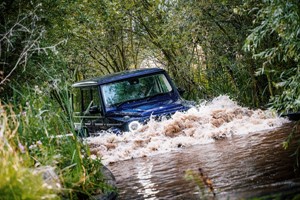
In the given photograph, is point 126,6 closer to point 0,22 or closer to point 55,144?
point 0,22

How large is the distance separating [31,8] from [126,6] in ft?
23.3

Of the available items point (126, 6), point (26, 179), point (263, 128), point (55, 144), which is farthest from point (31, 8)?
point (126, 6)

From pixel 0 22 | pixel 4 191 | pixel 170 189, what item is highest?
pixel 0 22

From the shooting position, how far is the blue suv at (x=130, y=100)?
31.6ft

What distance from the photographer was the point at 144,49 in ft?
65.3

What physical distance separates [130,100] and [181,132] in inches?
62.7

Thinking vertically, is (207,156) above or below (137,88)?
below

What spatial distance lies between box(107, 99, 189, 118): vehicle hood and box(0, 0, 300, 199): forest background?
1.25 m

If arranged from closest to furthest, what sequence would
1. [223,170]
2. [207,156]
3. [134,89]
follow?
1. [223,170]
2. [207,156]
3. [134,89]

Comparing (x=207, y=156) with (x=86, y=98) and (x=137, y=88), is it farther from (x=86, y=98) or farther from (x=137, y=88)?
(x=86, y=98)

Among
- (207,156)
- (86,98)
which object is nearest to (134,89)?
(86,98)

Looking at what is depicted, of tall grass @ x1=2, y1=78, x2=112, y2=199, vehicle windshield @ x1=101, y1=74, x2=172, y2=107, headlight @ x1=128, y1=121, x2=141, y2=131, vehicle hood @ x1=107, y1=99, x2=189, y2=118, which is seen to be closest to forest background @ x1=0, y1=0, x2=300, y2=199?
tall grass @ x1=2, y1=78, x2=112, y2=199

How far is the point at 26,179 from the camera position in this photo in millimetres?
3521

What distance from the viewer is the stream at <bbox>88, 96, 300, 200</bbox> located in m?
4.77
